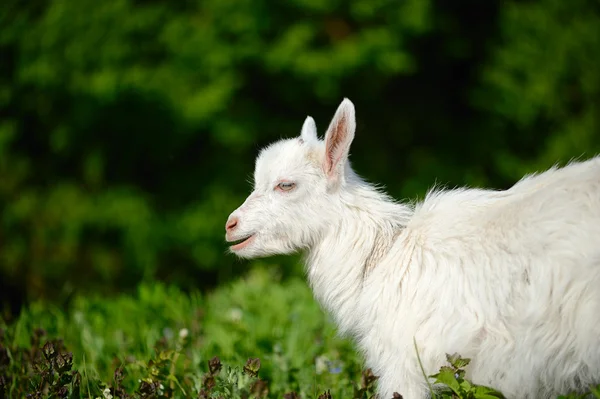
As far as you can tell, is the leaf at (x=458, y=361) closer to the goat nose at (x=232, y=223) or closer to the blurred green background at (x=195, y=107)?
the goat nose at (x=232, y=223)

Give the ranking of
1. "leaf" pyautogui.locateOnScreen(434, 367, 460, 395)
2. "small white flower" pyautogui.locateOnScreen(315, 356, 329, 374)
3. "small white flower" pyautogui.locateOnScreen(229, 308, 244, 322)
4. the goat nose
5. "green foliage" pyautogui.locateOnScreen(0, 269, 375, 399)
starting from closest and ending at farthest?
"leaf" pyautogui.locateOnScreen(434, 367, 460, 395)
the goat nose
"green foliage" pyautogui.locateOnScreen(0, 269, 375, 399)
"small white flower" pyautogui.locateOnScreen(315, 356, 329, 374)
"small white flower" pyautogui.locateOnScreen(229, 308, 244, 322)

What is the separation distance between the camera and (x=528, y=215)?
114 inches

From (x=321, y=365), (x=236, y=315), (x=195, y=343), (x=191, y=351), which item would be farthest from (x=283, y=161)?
(x=236, y=315)

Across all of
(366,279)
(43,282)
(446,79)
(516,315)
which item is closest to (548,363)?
(516,315)

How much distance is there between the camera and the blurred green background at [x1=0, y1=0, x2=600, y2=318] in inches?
406

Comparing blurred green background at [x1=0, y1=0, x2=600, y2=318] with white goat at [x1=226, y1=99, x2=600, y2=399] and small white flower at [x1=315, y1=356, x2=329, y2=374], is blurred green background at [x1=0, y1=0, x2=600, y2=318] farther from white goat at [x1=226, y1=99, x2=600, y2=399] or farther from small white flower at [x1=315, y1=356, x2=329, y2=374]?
white goat at [x1=226, y1=99, x2=600, y2=399]

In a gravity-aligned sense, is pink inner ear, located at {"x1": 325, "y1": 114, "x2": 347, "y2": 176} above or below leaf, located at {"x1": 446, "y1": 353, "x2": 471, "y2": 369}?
above

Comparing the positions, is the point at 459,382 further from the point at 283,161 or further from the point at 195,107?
the point at 195,107

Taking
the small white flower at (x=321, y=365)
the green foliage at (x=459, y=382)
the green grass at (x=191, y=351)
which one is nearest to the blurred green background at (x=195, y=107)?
the green grass at (x=191, y=351)

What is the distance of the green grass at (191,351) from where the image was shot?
10.5ft

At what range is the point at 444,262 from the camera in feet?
9.96

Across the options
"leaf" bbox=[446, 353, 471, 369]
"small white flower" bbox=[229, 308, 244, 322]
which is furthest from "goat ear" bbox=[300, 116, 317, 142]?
"small white flower" bbox=[229, 308, 244, 322]

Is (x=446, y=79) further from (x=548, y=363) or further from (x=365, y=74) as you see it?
(x=548, y=363)

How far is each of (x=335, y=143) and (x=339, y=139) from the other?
32 millimetres
